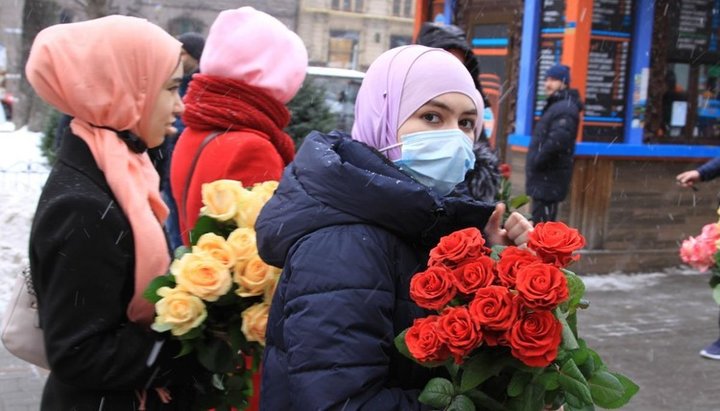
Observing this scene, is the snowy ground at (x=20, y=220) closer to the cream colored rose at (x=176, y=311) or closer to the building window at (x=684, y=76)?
the building window at (x=684, y=76)

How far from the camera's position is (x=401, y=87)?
2105 millimetres

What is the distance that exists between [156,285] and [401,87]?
0.86 m

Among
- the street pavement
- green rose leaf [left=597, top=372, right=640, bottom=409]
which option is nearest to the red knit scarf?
green rose leaf [left=597, top=372, right=640, bottom=409]

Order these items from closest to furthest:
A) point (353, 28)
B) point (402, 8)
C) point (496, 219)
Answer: point (496, 219)
point (353, 28)
point (402, 8)

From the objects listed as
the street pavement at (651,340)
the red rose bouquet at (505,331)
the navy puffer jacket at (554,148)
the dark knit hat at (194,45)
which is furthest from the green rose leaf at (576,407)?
the navy puffer jacket at (554,148)

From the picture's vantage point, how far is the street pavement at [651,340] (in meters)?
5.49

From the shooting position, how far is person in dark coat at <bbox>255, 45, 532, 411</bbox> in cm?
173

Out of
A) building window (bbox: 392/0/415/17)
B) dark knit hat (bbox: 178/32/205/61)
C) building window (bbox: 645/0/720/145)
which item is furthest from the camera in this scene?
building window (bbox: 392/0/415/17)

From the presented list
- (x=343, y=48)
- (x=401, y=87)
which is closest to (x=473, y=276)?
(x=401, y=87)

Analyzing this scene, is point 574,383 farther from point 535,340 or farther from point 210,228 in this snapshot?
point 210,228

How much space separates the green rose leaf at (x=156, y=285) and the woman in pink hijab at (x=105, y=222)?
0.10ft

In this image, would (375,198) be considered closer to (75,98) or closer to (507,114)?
(75,98)

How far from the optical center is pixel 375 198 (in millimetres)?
1830

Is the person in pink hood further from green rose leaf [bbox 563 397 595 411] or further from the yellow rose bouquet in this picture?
green rose leaf [bbox 563 397 595 411]
